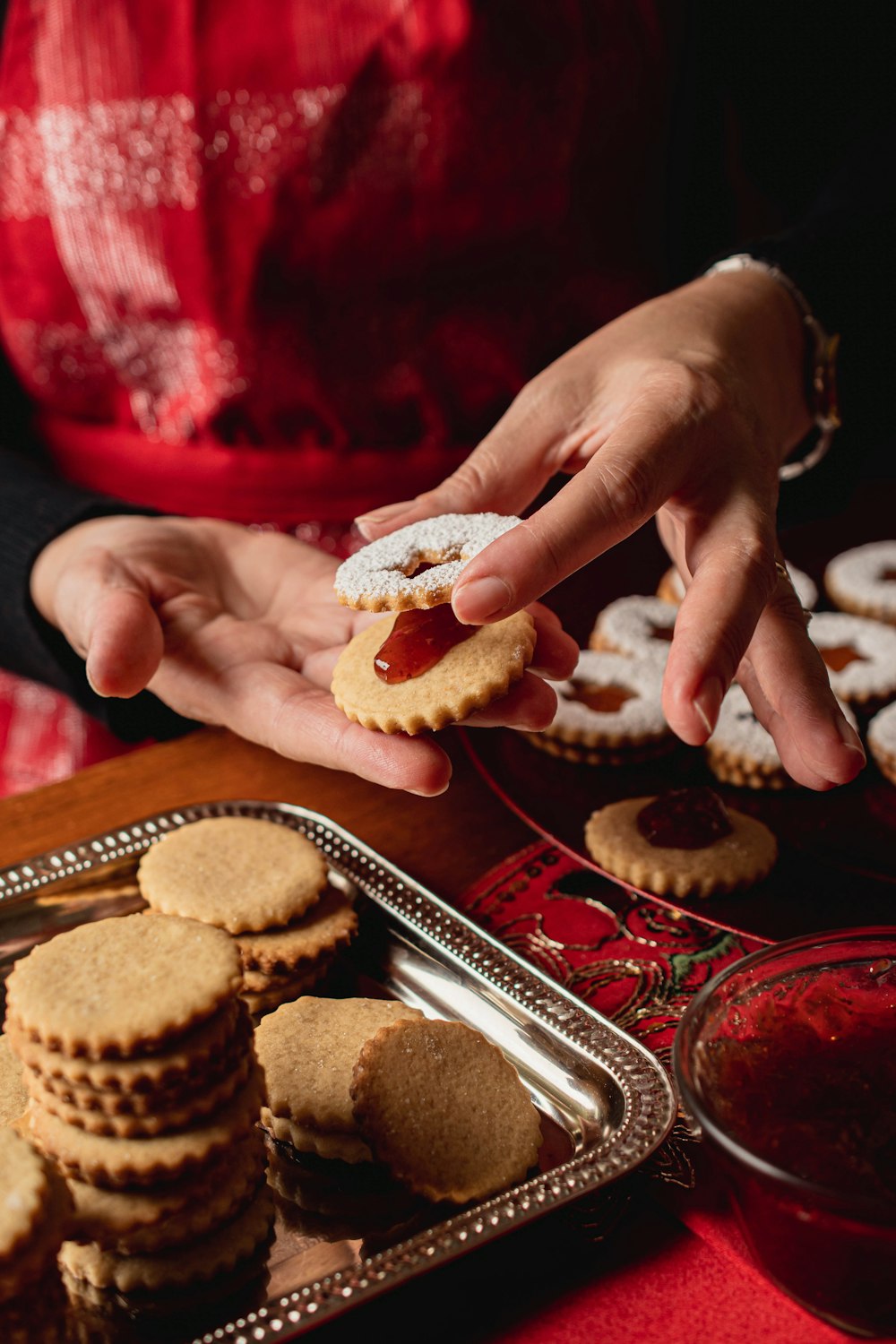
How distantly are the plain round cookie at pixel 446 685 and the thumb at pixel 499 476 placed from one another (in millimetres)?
153

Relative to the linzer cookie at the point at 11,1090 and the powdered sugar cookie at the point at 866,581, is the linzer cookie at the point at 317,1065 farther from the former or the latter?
the powdered sugar cookie at the point at 866,581

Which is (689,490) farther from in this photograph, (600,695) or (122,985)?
(122,985)

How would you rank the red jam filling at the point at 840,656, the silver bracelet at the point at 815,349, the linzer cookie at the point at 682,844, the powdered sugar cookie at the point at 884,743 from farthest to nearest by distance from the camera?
the red jam filling at the point at 840,656 → the silver bracelet at the point at 815,349 → the powdered sugar cookie at the point at 884,743 → the linzer cookie at the point at 682,844

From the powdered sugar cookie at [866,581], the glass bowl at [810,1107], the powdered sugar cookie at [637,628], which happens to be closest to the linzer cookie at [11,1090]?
the glass bowl at [810,1107]

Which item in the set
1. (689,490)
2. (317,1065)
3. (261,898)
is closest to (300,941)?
(261,898)

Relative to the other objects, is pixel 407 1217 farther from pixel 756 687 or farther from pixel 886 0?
pixel 886 0

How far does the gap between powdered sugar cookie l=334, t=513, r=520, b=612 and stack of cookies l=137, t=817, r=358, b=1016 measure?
0.33 meters

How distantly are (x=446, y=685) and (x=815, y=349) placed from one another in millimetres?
869

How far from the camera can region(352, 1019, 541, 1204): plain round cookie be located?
3.28ft

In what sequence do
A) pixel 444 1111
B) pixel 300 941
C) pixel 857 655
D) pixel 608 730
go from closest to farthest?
1. pixel 444 1111
2. pixel 300 941
3. pixel 608 730
4. pixel 857 655

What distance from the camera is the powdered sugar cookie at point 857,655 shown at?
186 centimetres

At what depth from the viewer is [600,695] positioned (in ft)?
6.07

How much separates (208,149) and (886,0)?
1.25m

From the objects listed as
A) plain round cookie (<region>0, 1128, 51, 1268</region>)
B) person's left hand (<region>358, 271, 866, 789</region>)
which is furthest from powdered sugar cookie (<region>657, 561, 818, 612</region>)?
plain round cookie (<region>0, 1128, 51, 1268</region>)
